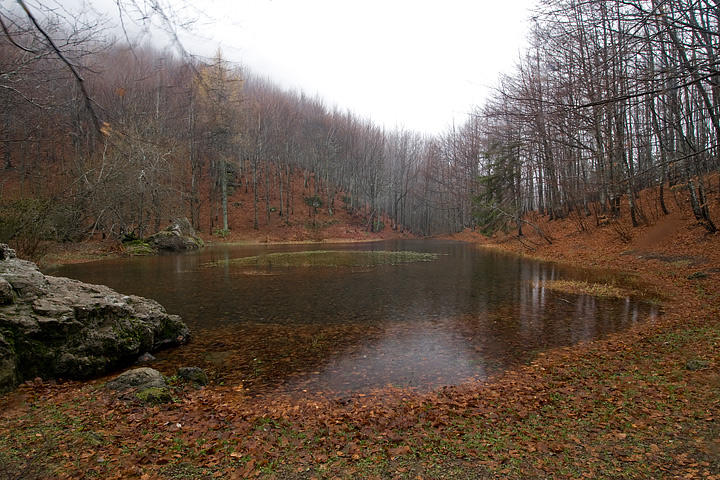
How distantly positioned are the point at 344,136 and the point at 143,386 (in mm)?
55264

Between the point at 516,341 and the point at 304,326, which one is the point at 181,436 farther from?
the point at 516,341

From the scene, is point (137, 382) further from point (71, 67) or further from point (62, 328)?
point (71, 67)

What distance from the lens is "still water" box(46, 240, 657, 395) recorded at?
5199 millimetres

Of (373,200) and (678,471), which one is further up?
(373,200)

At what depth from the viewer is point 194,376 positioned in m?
4.85

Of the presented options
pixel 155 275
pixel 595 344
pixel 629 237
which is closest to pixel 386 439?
pixel 595 344

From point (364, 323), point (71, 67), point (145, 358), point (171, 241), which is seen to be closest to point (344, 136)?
point (171, 241)

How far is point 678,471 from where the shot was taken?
267cm

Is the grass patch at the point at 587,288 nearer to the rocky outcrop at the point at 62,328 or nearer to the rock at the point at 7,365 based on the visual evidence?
the rocky outcrop at the point at 62,328

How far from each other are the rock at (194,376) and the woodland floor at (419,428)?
28 cm

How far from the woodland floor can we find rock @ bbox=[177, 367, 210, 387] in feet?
0.91

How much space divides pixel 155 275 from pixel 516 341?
1357 cm

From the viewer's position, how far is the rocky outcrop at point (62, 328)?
4.58m

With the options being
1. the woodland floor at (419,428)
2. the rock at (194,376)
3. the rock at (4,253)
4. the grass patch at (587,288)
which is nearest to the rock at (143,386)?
the woodland floor at (419,428)
